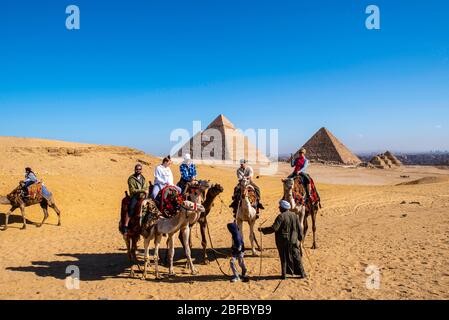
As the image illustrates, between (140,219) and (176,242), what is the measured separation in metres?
3.76

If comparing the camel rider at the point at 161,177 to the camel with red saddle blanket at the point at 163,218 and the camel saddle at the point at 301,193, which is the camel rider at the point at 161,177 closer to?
the camel with red saddle blanket at the point at 163,218

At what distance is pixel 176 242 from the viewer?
1080cm

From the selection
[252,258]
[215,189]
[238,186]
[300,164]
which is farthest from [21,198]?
[300,164]

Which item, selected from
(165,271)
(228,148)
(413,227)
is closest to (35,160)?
(165,271)

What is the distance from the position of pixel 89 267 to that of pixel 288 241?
4.61 m

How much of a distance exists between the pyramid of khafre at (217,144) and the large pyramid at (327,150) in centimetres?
2435

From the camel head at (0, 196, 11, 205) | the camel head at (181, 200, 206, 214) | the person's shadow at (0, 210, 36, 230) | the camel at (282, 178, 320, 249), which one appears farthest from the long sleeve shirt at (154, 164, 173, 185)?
the person's shadow at (0, 210, 36, 230)

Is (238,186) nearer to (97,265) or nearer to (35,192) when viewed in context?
(97,265)

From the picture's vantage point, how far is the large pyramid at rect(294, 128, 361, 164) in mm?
74750

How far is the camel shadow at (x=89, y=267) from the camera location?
24.6ft

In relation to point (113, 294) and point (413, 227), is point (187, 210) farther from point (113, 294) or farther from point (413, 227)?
point (413, 227)

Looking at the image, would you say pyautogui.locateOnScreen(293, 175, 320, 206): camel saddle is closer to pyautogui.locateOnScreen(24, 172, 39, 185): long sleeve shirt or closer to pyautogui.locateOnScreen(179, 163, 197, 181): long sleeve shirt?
pyautogui.locateOnScreen(179, 163, 197, 181): long sleeve shirt

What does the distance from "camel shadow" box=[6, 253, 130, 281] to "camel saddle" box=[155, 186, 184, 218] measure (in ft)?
5.09
